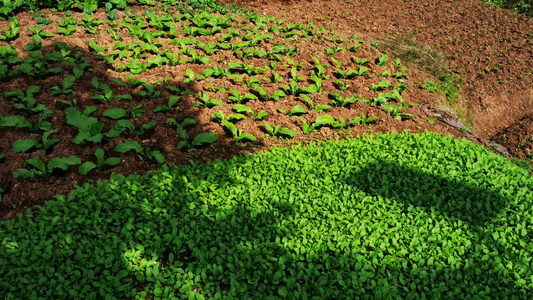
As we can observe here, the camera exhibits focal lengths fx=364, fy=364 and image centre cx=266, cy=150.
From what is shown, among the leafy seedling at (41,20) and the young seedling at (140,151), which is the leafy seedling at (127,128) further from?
the leafy seedling at (41,20)

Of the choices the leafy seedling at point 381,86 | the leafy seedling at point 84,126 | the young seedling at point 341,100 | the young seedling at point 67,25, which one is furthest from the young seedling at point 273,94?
the young seedling at point 67,25

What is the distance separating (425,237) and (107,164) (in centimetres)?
391

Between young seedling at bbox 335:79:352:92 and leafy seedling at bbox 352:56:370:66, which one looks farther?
leafy seedling at bbox 352:56:370:66

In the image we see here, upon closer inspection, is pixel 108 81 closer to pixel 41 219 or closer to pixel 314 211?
pixel 41 219

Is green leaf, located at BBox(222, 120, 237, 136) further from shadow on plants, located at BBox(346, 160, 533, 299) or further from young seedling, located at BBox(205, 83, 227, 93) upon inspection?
shadow on plants, located at BBox(346, 160, 533, 299)

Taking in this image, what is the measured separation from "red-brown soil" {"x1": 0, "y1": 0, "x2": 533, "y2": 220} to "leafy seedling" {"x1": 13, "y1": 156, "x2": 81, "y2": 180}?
0.26 ft

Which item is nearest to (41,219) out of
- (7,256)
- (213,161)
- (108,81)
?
(7,256)

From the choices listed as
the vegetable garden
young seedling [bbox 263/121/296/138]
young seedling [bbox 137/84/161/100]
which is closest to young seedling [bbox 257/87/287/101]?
the vegetable garden

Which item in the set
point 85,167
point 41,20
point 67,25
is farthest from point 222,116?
point 41,20

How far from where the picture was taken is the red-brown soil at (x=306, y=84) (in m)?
4.69

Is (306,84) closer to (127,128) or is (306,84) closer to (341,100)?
(341,100)

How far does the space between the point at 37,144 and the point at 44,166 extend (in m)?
0.48

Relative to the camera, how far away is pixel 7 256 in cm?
339

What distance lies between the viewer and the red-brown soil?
15.4ft
